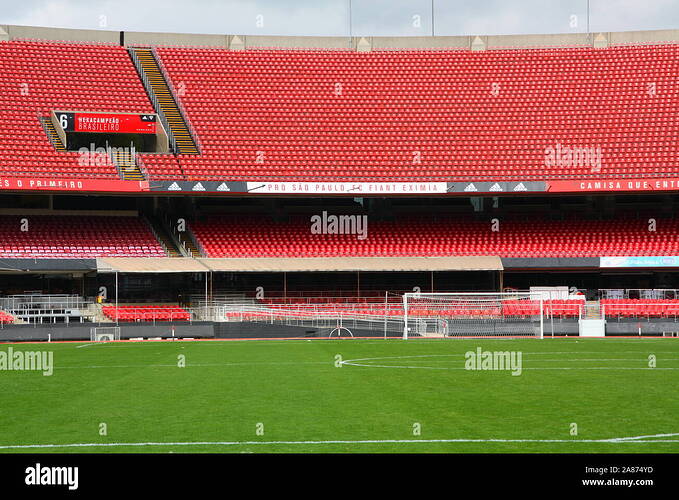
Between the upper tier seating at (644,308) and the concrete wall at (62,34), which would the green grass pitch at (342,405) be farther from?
the concrete wall at (62,34)

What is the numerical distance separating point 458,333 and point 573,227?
46.1 feet

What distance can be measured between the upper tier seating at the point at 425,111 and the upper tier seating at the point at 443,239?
3.26 metres

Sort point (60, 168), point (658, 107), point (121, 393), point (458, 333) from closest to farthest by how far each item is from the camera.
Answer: point (121, 393) → point (458, 333) → point (60, 168) → point (658, 107)

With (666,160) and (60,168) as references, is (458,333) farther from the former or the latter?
(60,168)

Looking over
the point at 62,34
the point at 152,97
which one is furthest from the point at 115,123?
the point at 62,34

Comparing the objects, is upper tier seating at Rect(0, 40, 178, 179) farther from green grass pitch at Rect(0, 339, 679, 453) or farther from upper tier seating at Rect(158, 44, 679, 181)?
green grass pitch at Rect(0, 339, 679, 453)

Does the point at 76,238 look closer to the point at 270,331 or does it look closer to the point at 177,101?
the point at 177,101

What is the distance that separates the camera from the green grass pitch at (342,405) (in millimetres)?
10102

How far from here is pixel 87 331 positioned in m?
34.7

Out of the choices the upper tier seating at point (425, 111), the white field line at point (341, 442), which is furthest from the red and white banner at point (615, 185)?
the white field line at point (341, 442)

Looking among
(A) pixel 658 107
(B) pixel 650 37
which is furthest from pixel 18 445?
(B) pixel 650 37

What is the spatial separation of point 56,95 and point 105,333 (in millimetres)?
20575

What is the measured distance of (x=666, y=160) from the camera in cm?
4500
